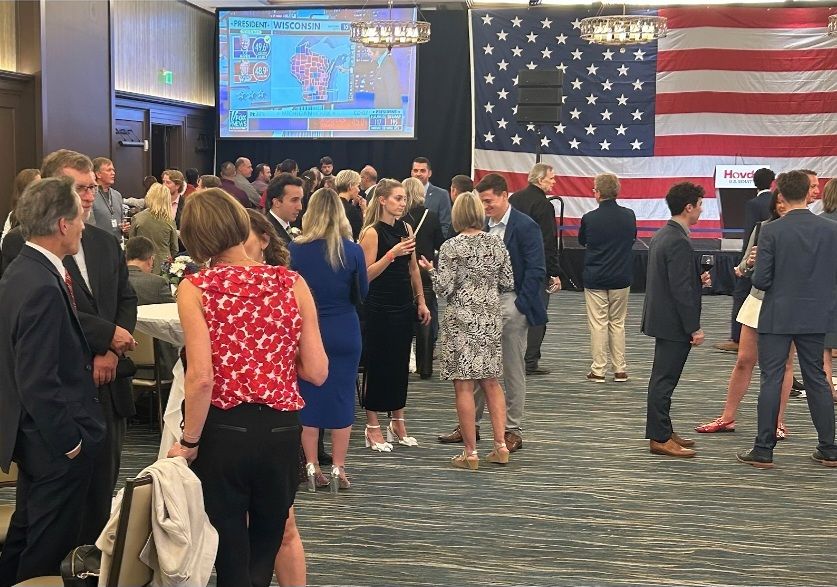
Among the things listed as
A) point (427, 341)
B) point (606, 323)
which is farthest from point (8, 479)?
point (606, 323)

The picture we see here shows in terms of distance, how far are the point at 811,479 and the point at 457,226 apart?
7.81 ft

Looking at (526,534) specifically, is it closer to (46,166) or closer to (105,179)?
(46,166)

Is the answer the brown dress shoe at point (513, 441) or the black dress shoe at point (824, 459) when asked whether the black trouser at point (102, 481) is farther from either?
the black dress shoe at point (824, 459)

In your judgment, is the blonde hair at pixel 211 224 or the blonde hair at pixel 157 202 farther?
the blonde hair at pixel 157 202

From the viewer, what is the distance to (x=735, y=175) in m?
13.5

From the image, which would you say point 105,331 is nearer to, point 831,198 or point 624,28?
point 831,198

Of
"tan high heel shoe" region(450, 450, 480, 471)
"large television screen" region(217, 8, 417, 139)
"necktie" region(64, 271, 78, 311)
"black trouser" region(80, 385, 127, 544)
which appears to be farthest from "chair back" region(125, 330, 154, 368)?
"large television screen" region(217, 8, 417, 139)

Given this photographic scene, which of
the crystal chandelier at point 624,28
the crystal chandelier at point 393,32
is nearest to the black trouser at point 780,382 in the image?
the crystal chandelier at point 624,28

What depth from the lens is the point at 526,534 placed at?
451 cm

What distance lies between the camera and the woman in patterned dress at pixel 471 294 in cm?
530

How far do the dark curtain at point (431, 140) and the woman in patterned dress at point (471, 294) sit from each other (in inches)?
380

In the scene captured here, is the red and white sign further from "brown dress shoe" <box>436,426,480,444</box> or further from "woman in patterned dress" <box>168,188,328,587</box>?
"woman in patterned dress" <box>168,188,328,587</box>

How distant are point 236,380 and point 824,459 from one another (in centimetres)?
425

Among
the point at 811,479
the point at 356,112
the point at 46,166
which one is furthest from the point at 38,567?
the point at 356,112
